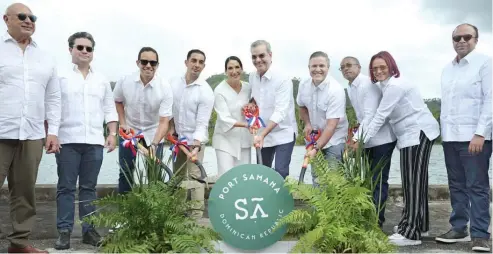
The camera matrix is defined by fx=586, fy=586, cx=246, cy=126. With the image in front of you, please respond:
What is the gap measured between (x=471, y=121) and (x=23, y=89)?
394 cm

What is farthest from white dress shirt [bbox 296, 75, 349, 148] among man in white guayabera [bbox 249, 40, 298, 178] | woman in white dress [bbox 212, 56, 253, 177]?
woman in white dress [bbox 212, 56, 253, 177]

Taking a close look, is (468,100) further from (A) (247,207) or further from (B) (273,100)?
(A) (247,207)

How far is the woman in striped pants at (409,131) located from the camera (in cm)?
552

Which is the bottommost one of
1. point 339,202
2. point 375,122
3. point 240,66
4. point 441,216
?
point 441,216

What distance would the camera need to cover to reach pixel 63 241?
17.3 ft

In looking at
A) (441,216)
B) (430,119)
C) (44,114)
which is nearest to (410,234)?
(430,119)

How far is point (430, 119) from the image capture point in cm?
559

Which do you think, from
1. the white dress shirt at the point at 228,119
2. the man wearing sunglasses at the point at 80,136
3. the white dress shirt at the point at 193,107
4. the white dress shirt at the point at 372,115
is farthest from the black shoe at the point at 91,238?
the white dress shirt at the point at 372,115

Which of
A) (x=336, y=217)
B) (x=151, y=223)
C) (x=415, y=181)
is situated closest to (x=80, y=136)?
(x=151, y=223)

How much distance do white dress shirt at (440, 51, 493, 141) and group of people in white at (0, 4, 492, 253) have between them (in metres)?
0.01

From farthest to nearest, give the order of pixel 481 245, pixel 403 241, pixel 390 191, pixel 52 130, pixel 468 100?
pixel 390 191
pixel 403 241
pixel 468 100
pixel 481 245
pixel 52 130

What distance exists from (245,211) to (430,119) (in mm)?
2056

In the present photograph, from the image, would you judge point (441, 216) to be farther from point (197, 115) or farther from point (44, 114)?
point (44, 114)

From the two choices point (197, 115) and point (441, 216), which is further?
point (441, 216)
